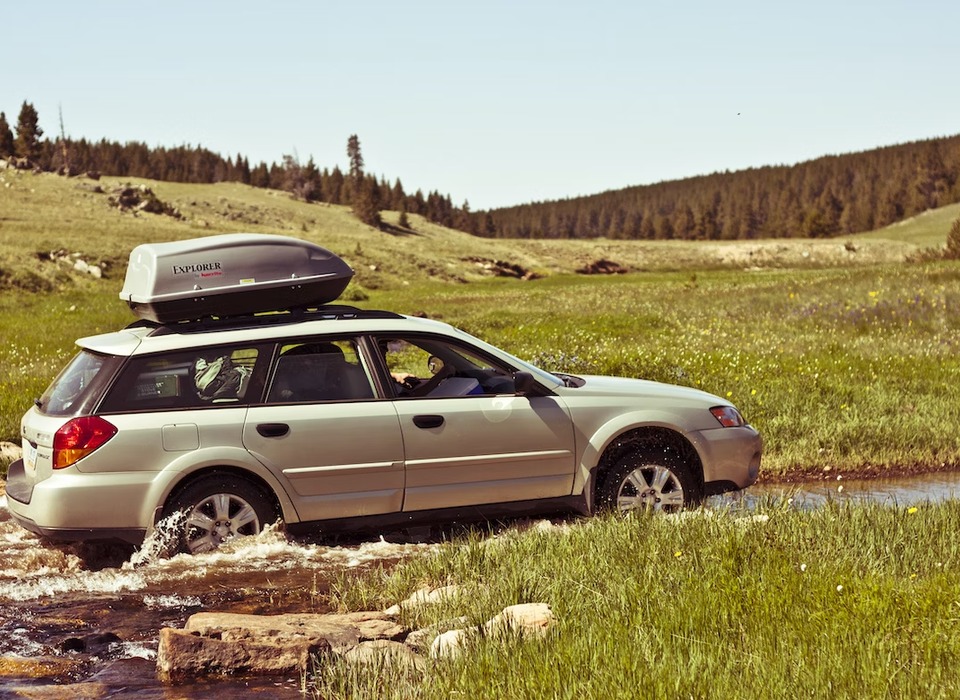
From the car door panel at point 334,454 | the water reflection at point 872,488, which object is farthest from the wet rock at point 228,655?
the water reflection at point 872,488

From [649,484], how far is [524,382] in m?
1.23

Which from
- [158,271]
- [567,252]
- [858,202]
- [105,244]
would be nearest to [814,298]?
[158,271]

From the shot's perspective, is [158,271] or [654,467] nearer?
[158,271]

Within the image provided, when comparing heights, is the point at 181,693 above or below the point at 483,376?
below

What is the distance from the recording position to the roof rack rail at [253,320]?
727cm

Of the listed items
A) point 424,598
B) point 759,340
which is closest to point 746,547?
point 424,598

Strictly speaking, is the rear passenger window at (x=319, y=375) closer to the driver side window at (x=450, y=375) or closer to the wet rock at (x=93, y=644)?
the driver side window at (x=450, y=375)

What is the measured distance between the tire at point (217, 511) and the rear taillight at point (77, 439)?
62cm

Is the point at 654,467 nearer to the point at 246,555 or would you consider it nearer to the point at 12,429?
the point at 246,555

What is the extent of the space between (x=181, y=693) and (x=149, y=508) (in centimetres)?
214

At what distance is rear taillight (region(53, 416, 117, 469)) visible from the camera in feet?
21.7

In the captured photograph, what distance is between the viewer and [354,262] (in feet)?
268

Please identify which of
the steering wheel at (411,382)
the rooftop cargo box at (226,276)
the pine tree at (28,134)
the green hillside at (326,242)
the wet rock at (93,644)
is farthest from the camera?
the pine tree at (28,134)

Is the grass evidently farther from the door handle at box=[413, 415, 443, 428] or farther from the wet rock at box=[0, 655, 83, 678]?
the wet rock at box=[0, 655, 83, 678]
